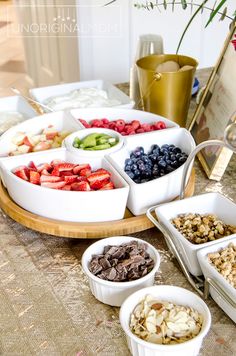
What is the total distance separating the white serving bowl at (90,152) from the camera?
3.47 ft

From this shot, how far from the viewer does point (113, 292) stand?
2.60ft

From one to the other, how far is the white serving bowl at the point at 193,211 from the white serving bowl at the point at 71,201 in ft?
0.30

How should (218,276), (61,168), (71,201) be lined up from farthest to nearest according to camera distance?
1. (61,168)
2. (71,201)
3. (218,276)

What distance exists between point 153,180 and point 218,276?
279 millimetres

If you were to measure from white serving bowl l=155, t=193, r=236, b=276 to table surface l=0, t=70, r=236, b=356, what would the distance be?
0.06m

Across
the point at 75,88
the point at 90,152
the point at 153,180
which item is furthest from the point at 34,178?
the point at 75,88

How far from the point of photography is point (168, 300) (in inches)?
29.9

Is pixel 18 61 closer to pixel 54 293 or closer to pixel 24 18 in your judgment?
pixel 24 18

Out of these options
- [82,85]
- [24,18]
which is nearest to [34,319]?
[82,85]

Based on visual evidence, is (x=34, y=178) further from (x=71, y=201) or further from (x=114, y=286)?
(x=114, y=286)

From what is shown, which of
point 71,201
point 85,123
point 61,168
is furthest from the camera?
point 85,123

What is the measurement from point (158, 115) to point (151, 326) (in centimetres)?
75

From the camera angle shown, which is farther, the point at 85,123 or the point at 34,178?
the point at 85,123

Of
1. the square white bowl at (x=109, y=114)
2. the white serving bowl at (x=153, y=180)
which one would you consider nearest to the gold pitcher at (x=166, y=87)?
the square white bowl at (x=109, y=114)
